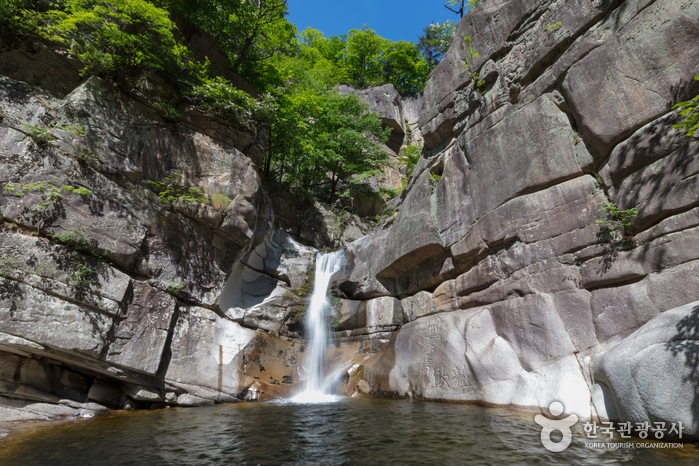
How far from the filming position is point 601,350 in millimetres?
7027

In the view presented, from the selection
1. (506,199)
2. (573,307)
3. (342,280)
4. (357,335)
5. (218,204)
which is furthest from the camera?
(342,280)

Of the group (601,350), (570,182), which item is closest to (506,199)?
(570,182)

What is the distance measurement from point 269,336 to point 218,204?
5288 millimetres

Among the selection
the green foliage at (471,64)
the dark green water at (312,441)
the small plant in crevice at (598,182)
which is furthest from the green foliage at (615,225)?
the green foliage at (471,64)

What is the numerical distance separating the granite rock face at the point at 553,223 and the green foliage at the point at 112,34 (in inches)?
411

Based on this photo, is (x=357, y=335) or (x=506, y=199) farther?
(x=357, y=335)

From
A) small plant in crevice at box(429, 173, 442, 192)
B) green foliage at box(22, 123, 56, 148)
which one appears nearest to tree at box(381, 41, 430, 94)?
small plant in crevice at box(429, 173, 442, 192)

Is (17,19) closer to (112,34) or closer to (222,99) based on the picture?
(112,34)

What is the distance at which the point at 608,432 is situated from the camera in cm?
564

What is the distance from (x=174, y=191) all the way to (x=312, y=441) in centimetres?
929

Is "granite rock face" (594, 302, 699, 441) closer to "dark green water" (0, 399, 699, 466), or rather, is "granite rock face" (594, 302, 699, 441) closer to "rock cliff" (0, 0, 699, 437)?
"rock cliff" (0, 0, 699, 437)

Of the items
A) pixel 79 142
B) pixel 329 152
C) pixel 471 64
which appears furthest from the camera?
pixel 329 152

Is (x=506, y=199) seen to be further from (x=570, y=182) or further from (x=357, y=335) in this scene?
(x=357, y=335)

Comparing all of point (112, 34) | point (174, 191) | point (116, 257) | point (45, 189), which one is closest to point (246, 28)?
point (112, 34)
